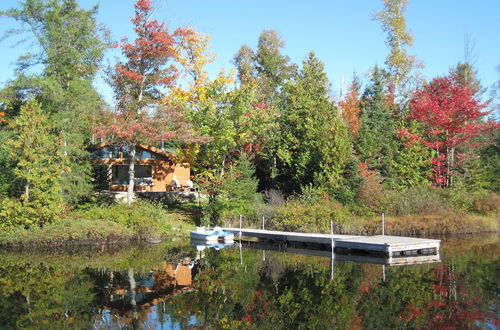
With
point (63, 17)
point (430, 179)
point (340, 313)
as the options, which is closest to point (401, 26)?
point (430, 179)

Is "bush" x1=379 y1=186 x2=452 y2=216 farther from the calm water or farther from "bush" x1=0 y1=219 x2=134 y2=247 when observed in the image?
"bush" x1=0 y1=219 x2=134 y2=247

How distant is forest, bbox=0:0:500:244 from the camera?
24016 millimetres

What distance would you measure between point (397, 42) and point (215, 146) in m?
19.8

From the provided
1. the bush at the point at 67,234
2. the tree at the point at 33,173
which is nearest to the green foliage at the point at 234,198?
the bush at the point at 67,234

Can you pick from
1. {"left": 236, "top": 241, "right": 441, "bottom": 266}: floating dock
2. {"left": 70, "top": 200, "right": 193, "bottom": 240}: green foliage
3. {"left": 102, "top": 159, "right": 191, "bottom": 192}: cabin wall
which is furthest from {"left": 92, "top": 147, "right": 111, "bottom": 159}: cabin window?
{"left": 236, "top": 241, "right": 441, "bottom": 266}: floating dock

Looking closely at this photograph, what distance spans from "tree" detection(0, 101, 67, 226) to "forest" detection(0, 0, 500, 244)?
7 centimetres

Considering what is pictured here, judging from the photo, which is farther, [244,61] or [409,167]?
[244,61]

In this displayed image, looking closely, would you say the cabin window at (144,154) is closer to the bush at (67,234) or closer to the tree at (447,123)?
the bush at (67,234)

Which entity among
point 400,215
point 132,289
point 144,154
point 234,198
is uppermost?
point 144,154

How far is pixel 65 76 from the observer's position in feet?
89.5

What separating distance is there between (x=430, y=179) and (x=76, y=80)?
2230 centimetres

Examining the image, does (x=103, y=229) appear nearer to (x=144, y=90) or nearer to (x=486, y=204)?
(x=144, y=90)

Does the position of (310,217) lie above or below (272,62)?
below

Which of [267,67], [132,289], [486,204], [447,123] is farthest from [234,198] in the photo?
[267,67]
